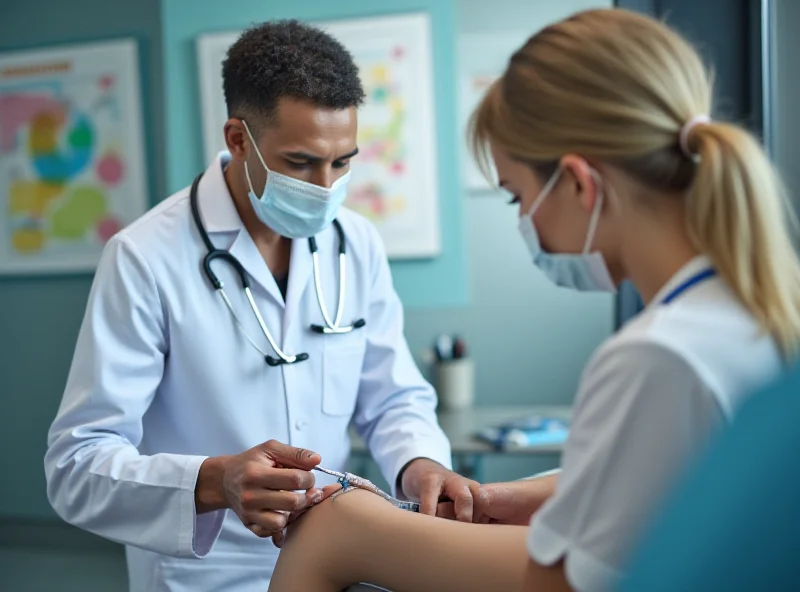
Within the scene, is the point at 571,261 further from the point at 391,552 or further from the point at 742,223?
the point at 391,552

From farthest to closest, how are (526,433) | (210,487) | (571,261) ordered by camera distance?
(526,433), (210,487), (571,261)

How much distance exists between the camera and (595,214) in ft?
3.01

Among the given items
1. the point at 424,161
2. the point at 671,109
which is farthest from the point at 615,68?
the point at 424,161

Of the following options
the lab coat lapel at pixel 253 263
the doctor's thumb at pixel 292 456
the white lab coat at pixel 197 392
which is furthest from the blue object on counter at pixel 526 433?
the doctor's thumb at pixel 292 456

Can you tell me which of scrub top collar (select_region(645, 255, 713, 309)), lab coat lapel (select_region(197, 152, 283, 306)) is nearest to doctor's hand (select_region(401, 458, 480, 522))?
lab coat lapel (select_region(197, 152, 283, 306))

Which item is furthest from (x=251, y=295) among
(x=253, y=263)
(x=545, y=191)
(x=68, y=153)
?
(x=68, y=153)

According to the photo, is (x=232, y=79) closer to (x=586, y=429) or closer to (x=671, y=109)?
(x=671, y=109)

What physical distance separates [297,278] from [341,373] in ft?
0.64

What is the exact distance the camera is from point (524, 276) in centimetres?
357

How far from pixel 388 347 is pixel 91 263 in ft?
8.04

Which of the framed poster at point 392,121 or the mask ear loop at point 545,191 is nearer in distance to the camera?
the mask ear loop at point 545,191

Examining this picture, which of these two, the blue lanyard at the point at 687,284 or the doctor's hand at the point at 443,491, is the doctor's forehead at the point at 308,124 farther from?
the blue lanyard at the point at 687,284

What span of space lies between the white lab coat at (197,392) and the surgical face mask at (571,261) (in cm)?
57

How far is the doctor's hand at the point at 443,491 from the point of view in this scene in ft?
4.09
